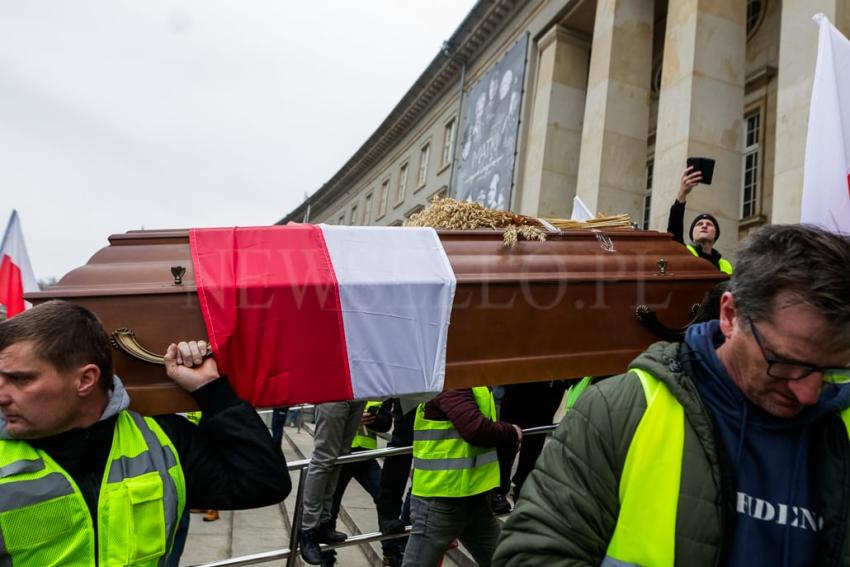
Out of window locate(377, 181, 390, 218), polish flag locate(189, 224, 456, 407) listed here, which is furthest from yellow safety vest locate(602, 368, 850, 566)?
window locate(377, 181, 390, 218)

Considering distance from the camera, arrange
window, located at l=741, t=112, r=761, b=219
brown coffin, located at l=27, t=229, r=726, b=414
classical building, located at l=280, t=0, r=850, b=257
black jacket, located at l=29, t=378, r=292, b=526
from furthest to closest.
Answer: window, located at l=741, t=112, r=761, b=219
classical building, located at l=280, t=0, r=850, b=257
brown coffin, located at l=27, t=229, r=726, b=414
black jacket, located at l=29, t=378, r=292, b=526

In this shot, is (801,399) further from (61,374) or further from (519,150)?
(519,150)

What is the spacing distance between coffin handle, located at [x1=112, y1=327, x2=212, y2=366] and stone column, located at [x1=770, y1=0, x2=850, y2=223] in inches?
236

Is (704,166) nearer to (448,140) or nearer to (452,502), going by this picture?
(452,502)

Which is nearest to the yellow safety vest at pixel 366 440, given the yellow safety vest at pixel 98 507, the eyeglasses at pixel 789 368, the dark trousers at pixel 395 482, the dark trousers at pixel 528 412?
the dark trousers at pixel 395 482

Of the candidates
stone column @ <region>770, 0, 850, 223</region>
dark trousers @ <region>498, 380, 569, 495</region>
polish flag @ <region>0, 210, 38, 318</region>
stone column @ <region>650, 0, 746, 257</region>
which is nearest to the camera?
dark trousers @ <region>498, 380, 569, 495</region>

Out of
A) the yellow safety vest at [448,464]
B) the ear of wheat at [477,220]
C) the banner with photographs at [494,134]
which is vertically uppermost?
the banner with photographs at [494,134]

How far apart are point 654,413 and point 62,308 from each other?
4.62 feet

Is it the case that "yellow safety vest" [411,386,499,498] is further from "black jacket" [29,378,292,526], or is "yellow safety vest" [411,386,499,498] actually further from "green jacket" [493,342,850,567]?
"green jacket" [493,342,850,567]

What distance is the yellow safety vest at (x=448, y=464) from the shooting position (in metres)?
2.72

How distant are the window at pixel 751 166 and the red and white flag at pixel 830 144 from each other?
852cm

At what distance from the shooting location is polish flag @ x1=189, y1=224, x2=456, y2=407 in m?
1.74

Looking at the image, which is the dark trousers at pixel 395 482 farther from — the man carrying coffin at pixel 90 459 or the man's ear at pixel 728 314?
the man's ear at pixel 728 314

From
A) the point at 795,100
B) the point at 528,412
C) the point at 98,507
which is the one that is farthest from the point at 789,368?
the point at 795,100
